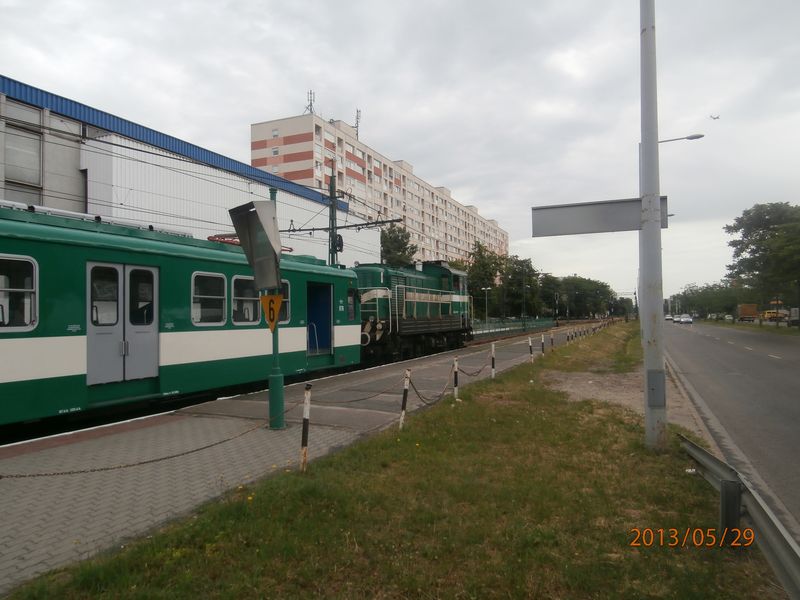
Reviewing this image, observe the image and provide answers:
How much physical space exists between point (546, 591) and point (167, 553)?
2573 millimetres

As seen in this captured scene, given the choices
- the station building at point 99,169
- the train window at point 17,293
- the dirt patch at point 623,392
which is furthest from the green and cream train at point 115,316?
the station building at point 99,169

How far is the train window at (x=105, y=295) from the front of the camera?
7570mm

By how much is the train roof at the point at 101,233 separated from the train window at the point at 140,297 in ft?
1.33

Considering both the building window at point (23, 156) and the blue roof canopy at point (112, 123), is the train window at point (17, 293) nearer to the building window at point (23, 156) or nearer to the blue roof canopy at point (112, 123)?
the blue roof canopy at point (112, 123)

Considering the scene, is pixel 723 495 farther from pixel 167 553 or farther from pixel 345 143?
pixel 345 143

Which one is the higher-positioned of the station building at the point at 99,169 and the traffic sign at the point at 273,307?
the station building at the point at 99,169

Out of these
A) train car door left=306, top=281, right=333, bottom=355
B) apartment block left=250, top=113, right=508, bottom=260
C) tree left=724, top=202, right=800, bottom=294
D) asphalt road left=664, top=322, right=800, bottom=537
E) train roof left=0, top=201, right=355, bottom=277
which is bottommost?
asphalt road left=664, top=322, right=800, bottom=537

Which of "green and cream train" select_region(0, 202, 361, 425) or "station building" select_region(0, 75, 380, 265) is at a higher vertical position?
"station building" select_region(0, 75, 380, 265)

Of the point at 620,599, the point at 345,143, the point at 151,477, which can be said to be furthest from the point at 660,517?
the point at 345,143

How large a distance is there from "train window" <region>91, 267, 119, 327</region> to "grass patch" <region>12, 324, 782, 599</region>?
4.36m

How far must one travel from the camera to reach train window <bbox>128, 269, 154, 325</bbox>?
26.6ft

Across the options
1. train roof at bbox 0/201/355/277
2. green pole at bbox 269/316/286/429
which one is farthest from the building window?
green pole at bbox 269/316/286/429

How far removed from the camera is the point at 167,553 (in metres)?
3.58

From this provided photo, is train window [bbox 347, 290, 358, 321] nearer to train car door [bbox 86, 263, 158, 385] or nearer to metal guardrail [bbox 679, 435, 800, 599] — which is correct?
train car door [bbox 86, 263, 158, 385]
